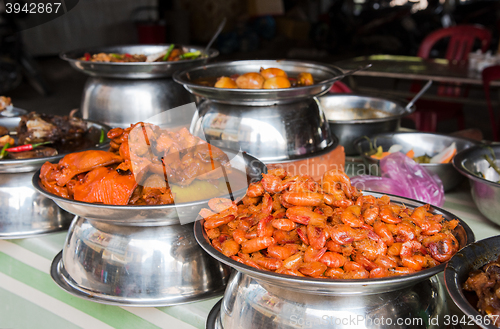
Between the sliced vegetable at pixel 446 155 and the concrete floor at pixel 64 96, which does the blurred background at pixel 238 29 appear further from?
the sliced vegetable at pixel 446 155

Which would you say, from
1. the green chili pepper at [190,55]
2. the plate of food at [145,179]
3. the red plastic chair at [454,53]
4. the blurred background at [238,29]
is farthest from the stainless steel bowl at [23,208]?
the blurred background at [238,29]

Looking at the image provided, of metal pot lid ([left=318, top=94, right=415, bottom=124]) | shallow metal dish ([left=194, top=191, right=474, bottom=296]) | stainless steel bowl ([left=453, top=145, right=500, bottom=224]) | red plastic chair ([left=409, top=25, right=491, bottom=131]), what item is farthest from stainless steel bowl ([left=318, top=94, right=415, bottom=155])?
red plastic chair ([left=409, top=25, right=491, bottom=131])

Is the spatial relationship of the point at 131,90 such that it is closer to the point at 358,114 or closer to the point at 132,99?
the point at 132,99

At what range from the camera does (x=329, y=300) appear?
0.78m

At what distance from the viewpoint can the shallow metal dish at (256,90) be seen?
1.29 meters

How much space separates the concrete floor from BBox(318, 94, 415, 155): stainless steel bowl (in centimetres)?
334

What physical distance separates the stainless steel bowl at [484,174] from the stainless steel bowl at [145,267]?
0.86 metres

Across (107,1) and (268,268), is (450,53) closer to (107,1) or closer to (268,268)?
(268,268)

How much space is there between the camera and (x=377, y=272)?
2.54ft

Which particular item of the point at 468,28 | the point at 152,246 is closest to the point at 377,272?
the point at 152,246

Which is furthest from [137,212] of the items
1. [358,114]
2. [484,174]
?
[358,114]

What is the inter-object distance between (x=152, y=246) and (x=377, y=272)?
548 millimetres

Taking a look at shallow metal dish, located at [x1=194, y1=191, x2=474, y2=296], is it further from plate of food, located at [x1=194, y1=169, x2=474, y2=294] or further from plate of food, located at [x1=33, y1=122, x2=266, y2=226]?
plate of food, located at [x1=33, y1=122, x2=266, y2=226]

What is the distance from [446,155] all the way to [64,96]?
269 inches
